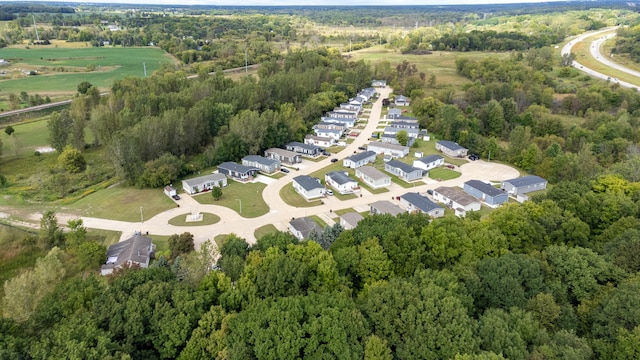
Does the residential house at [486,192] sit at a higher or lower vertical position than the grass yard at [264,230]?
higher

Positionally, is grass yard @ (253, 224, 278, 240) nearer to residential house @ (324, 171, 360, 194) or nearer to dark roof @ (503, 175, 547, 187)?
residential house @ (324, 171, 360, 194)

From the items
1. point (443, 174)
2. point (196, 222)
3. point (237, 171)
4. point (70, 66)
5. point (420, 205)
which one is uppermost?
point (70, 66)

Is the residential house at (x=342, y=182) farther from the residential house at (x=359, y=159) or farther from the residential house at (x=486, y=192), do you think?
the residential house at (x=486, y=192)

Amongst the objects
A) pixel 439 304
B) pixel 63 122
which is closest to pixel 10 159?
pixel 63 122

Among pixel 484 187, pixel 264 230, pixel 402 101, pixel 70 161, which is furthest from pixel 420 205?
pixel 402 101

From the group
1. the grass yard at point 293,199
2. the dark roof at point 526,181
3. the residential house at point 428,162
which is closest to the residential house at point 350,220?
the grass yard at point 293,199

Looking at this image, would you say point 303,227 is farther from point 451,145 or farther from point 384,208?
point 451,145

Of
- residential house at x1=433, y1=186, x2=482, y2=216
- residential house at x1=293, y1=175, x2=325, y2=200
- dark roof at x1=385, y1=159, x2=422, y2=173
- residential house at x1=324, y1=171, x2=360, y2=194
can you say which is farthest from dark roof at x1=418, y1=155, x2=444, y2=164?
residential house at x1=293, y1=175, x2=325, y2=200
